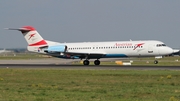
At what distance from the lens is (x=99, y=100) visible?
17.3 meters

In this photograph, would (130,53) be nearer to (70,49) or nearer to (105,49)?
(105,49)

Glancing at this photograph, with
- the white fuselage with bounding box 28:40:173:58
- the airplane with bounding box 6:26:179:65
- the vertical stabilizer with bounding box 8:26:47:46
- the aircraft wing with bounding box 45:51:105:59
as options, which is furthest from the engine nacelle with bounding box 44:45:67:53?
the white fuselage with bounding box 28:40:173:58

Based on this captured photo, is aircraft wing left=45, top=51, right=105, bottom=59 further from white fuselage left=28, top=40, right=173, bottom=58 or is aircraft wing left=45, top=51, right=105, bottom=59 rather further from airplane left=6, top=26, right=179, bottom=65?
white fuselage left=28, top=40, right=173, bottom=58

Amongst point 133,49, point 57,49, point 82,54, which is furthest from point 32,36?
point 133,49

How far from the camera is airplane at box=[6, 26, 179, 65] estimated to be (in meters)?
54.2

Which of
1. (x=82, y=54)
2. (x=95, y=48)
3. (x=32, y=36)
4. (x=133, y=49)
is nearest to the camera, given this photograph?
(x=133, y=49)

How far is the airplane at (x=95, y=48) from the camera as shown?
54.2 meters

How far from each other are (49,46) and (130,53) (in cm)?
1291

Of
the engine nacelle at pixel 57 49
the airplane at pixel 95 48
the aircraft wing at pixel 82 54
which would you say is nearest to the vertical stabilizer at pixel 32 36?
the airplane at pixel 95 48

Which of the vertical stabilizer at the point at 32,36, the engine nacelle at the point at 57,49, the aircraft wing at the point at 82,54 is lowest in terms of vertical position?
the aircraft wing at the point at 82,54

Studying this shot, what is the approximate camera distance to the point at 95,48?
57.0 meters

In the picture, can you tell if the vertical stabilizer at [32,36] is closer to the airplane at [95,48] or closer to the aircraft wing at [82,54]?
the airplane at [95,48]

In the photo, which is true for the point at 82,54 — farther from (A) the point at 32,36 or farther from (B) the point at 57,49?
(A) the point at 32,36

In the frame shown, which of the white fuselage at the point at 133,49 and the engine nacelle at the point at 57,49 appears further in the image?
the engine nacelle at the point at 57,49
